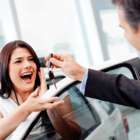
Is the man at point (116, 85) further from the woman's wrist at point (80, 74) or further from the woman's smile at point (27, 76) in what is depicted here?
the woman's smile at point (27, 76)

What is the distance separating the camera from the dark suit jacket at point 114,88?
36.0 inches

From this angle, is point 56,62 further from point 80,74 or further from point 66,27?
point 66,27

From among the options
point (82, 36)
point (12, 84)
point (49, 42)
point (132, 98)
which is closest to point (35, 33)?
point (49, 42)

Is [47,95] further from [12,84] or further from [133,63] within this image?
[12,84]

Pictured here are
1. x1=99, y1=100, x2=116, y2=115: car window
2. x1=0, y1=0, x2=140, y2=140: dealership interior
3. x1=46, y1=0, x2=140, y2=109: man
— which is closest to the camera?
x1=46, y1=0, x2=140, y2=109: man

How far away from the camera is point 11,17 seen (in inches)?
145

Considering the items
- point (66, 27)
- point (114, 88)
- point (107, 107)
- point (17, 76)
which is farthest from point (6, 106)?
point (66, 27)

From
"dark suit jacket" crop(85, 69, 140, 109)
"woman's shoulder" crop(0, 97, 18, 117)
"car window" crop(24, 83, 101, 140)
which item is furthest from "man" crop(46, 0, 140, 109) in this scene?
"woman's shoulder" crop(0, 97, 18, 117)

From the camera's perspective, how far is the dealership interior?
380 cm

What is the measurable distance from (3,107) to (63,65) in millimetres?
711

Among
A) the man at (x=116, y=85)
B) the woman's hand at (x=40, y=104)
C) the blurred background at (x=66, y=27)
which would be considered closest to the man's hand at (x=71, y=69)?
the man at (x=116, y=85)

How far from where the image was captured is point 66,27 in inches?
182

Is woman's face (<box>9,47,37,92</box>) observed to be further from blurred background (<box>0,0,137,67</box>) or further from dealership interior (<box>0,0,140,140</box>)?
blurred background (<box>0,0,137,67</box>)

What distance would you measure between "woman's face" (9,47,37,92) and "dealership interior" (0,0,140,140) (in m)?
2.06
